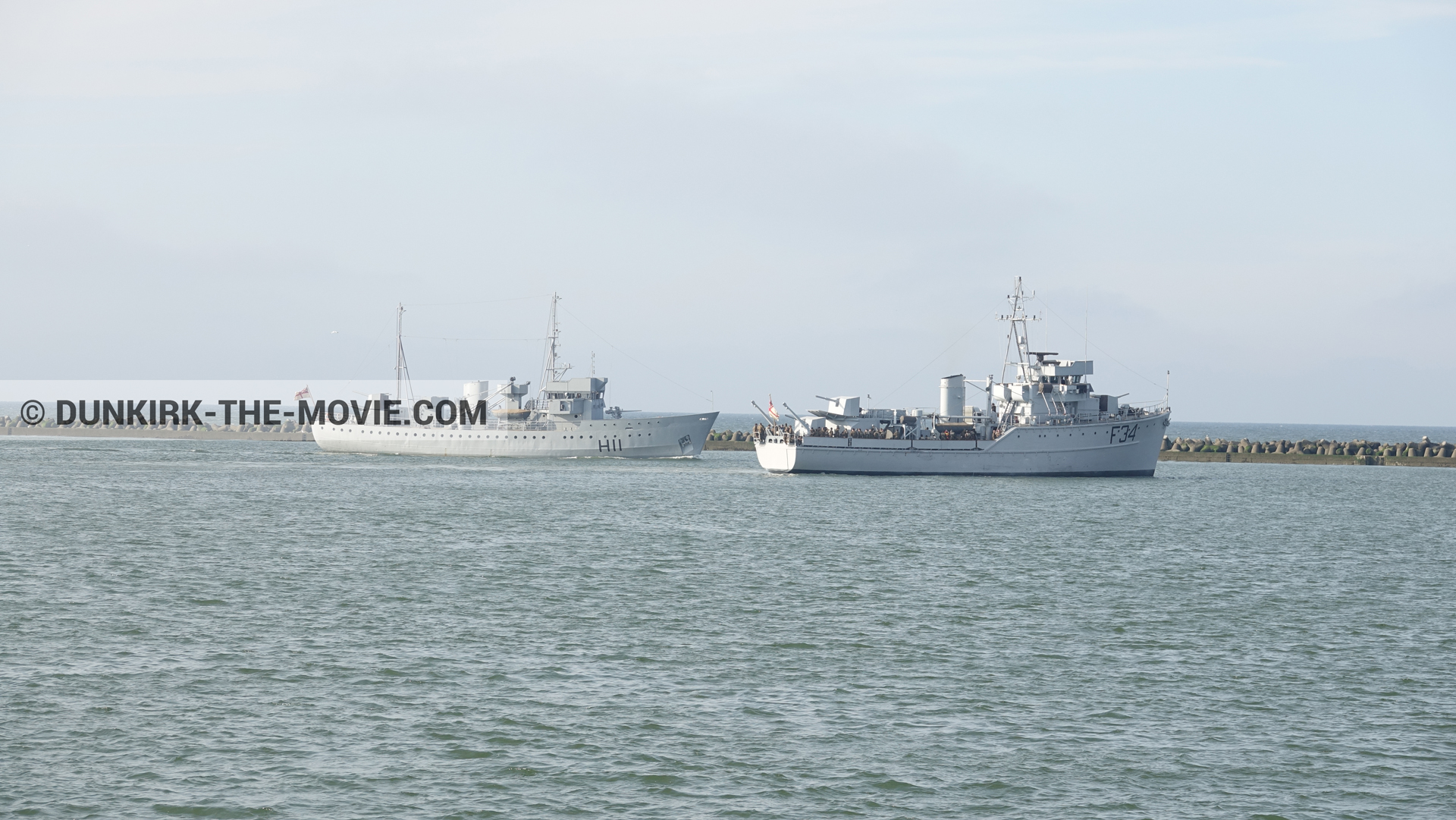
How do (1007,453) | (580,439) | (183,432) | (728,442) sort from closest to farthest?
(1007,453) → (580,439) → (728,442) → (183,432)

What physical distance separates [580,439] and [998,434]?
3999 centimetres

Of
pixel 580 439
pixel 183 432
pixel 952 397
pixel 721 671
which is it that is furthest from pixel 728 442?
pixel 721 671

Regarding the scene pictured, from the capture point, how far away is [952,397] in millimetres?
85625

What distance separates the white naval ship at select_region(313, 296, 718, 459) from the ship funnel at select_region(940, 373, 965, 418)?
2534cm

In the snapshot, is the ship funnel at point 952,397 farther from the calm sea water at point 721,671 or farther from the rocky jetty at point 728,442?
the rocky jetty at point 728,442

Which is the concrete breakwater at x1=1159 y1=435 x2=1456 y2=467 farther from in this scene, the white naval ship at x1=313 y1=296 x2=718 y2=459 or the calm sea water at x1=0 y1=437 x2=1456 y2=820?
the calm sea water at x1=0 y1=437 x2=1456 y2=820

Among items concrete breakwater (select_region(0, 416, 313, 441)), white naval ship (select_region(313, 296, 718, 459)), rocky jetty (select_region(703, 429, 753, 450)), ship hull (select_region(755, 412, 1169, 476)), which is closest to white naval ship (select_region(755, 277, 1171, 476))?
ship hull (select_region(755, 412, 1169, 476))

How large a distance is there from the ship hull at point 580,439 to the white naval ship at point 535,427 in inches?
2.5

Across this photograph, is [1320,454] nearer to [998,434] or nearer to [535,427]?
[998,434]

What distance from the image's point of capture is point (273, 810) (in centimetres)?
1534

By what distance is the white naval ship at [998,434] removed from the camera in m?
81.5

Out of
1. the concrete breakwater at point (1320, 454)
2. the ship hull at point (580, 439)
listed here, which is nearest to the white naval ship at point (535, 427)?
the ship hull at point (580, 439)

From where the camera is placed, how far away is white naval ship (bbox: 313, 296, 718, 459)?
109m

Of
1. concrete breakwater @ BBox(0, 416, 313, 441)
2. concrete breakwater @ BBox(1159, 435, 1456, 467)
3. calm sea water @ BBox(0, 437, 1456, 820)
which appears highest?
concrete breakwater @ BBox(0, 416, 313, 441)
